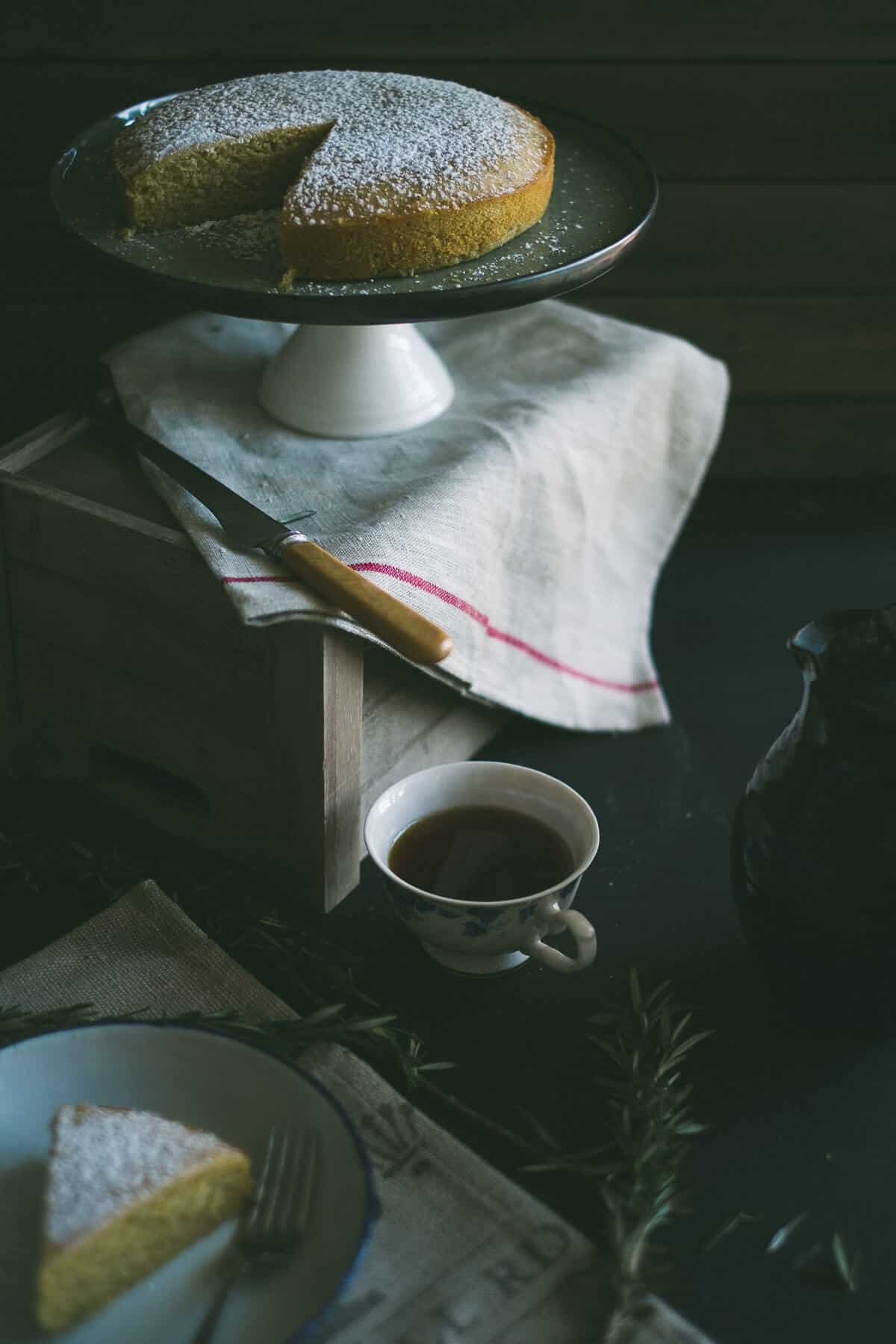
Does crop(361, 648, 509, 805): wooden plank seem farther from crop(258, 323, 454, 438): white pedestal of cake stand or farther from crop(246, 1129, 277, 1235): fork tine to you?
crop(246, 1129, 277, 1235): fork tine

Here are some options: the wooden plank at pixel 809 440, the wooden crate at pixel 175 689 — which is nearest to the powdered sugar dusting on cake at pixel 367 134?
the wooden crate at pixel 175 689

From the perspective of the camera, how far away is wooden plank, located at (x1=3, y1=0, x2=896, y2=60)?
1.18m

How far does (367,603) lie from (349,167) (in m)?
0.33

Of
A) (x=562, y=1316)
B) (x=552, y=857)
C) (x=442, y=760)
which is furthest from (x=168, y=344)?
(x=562, y=1316)

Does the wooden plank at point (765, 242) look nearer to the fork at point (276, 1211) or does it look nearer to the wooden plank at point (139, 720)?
the wooden plank at point (139, 720)

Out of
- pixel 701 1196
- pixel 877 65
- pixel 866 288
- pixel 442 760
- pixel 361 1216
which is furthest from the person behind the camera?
pixel 866 288

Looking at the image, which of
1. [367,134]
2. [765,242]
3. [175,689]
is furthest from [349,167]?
[765,242]

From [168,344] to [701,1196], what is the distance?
783 mm

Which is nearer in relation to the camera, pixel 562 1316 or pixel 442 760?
pixel 562 1316

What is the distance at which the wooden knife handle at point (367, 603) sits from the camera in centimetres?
82

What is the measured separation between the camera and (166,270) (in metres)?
0.94

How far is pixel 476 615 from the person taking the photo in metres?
0.99

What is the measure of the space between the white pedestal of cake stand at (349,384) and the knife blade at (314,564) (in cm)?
11

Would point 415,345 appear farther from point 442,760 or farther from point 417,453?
point 442,760
